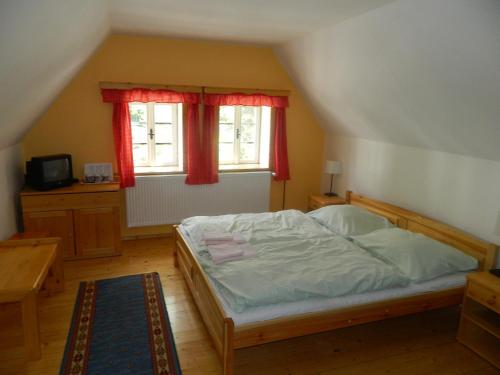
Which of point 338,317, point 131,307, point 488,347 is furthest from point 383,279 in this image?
point 131,307

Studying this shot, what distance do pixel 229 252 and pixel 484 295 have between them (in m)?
1.84

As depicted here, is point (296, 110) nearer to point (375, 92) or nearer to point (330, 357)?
point (375, 92)

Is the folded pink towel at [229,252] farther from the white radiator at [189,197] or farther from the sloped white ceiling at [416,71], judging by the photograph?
the sloped white ceiling at [416,71]

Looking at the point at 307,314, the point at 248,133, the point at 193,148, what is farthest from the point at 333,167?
the point at 307,314

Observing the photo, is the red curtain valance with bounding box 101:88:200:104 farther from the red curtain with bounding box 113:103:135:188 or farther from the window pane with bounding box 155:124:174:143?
the window pane with bounding box 155:124:174:143

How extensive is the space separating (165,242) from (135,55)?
7.46 feet

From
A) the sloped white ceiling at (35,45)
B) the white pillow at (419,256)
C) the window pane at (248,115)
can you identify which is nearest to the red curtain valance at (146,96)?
the window pane at (248,115)

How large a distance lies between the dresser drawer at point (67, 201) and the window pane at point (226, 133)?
164 centimetres

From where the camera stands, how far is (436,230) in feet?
11.6

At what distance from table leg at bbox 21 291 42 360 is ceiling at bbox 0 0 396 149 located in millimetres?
1253

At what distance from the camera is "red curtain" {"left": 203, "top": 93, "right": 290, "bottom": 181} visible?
4773 millimetres

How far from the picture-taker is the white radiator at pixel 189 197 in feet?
15.3

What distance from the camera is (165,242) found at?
4812 mm

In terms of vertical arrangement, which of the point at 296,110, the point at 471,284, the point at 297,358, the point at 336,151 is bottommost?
the point at 297,358
